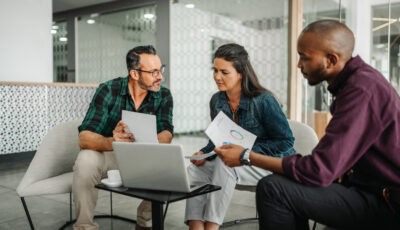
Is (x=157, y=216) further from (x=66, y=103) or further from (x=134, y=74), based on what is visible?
(x=66, y=103)

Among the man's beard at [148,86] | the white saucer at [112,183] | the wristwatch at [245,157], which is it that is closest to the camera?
the wristwatch at [245,157]

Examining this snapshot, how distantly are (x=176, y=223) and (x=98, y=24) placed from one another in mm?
6683

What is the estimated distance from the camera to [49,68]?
599 cm

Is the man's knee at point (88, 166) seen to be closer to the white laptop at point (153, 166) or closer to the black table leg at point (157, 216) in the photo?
the white laptop at point (153, 166)

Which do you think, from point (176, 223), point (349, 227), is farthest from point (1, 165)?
point (349, 227)

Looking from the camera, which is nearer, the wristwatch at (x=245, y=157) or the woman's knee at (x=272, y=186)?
the woman's knee at (x=272, y=186)

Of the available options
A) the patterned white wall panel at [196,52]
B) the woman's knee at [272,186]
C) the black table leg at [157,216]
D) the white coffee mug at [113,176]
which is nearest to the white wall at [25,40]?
the patterned white wall panel at [196,52]

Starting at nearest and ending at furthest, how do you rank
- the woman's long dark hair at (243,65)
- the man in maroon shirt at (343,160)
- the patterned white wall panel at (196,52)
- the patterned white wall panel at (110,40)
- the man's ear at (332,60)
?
the man in maroon shirt at (343,160), the man's ear at (332,60), the woman's long dark hair at (243,65), the patterned white wall panel at (196,52), the patterned white wall panel at (110,40)

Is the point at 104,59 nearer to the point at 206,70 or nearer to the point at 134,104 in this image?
the point at 206,70

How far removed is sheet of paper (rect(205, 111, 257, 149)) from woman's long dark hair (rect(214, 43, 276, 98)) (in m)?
0.48

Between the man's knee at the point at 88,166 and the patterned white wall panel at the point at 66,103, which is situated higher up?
the patterned white wall panel at the point at 66,103

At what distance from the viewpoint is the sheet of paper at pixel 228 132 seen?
4.86ft

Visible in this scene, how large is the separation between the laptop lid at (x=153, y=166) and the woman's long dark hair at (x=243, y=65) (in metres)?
0.81

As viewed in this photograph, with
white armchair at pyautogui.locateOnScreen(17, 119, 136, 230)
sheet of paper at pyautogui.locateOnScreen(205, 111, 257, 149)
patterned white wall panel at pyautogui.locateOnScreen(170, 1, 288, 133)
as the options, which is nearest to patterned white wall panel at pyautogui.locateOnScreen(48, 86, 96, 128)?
patterned white wall panel at pyautogui.locateOnScreen(170, 1, 288, 133)
